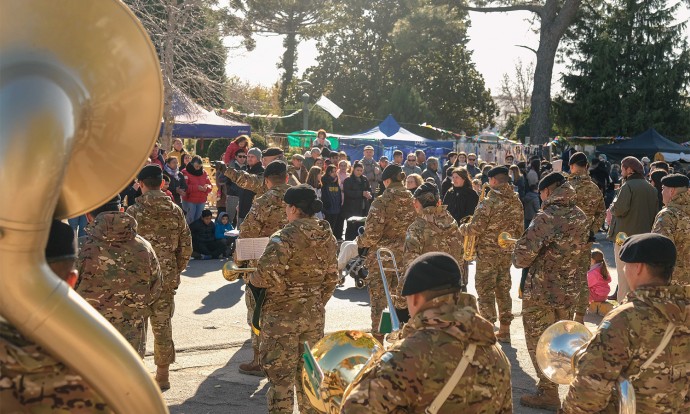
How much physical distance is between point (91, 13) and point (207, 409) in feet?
17.8

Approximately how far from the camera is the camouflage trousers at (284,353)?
604 cm

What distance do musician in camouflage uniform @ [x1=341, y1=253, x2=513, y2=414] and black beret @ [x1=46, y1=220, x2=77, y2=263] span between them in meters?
1.27

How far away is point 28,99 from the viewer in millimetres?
1877

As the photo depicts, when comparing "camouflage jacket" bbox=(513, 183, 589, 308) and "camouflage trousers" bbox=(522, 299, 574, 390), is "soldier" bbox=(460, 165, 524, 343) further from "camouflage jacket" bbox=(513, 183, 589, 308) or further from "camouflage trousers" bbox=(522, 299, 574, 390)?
"camouflage trousers" bbox=(522, 299, 574, 390)

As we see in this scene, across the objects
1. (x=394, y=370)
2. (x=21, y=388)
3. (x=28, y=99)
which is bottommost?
(x=394, y=370)

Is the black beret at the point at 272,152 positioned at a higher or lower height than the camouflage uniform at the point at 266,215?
higher

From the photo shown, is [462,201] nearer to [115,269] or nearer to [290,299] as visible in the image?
[290,299]

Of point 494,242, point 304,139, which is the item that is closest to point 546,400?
point 494,242

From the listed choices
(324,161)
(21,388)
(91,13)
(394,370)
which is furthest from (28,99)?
(324,161)

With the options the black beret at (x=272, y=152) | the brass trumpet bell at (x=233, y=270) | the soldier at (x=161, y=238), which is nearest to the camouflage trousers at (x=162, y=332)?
the soldier at (x=161, y=238)

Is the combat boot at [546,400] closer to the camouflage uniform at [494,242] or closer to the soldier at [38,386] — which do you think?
the camouflage uniform at [494,242]

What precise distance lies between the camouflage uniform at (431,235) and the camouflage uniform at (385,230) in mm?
1122

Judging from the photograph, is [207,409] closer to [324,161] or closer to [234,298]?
[234,298]

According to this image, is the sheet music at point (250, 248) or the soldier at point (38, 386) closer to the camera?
the soldier at point (38, 386)
